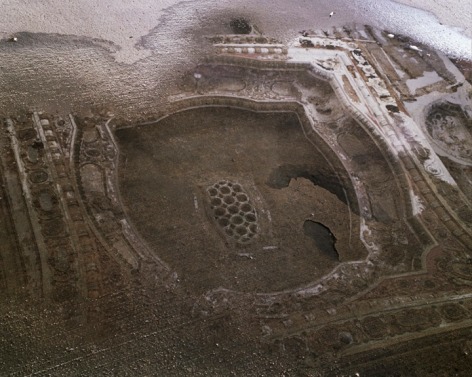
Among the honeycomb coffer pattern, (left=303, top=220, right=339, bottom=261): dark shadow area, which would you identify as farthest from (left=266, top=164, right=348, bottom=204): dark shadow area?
(left=303, top=220, right=339, bottom=261): dark shadow area

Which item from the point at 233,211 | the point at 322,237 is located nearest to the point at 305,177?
the point at 322,237

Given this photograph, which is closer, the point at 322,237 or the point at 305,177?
the point at 322,237

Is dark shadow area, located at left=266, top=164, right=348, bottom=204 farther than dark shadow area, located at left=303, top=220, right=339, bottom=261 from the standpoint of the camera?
Yes

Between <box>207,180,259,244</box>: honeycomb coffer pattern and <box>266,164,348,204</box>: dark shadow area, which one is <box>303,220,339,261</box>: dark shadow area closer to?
<box>266,164,348,204</box>: dark shadow area

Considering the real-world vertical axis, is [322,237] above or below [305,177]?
below

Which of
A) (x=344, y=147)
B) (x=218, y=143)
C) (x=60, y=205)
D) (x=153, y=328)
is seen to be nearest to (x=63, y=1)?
(x=218, y=143)

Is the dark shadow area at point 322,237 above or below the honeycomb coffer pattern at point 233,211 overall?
below

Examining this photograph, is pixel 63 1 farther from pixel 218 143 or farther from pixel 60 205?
pixel 60 205

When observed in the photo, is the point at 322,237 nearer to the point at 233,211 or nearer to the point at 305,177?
the point at 305,177

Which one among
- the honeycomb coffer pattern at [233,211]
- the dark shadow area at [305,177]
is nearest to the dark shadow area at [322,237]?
the dark shadow area at [305,177]

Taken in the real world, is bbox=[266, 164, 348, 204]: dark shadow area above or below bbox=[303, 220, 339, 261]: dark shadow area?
above

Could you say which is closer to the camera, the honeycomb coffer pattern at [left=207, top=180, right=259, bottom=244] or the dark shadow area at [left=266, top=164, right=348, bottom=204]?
the honeycomb coffer pattern at [left=207, top=180, right=259, bottom=244]

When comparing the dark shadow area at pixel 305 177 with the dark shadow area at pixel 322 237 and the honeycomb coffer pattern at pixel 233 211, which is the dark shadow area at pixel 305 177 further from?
the dark shadow area at pixel 322 237
